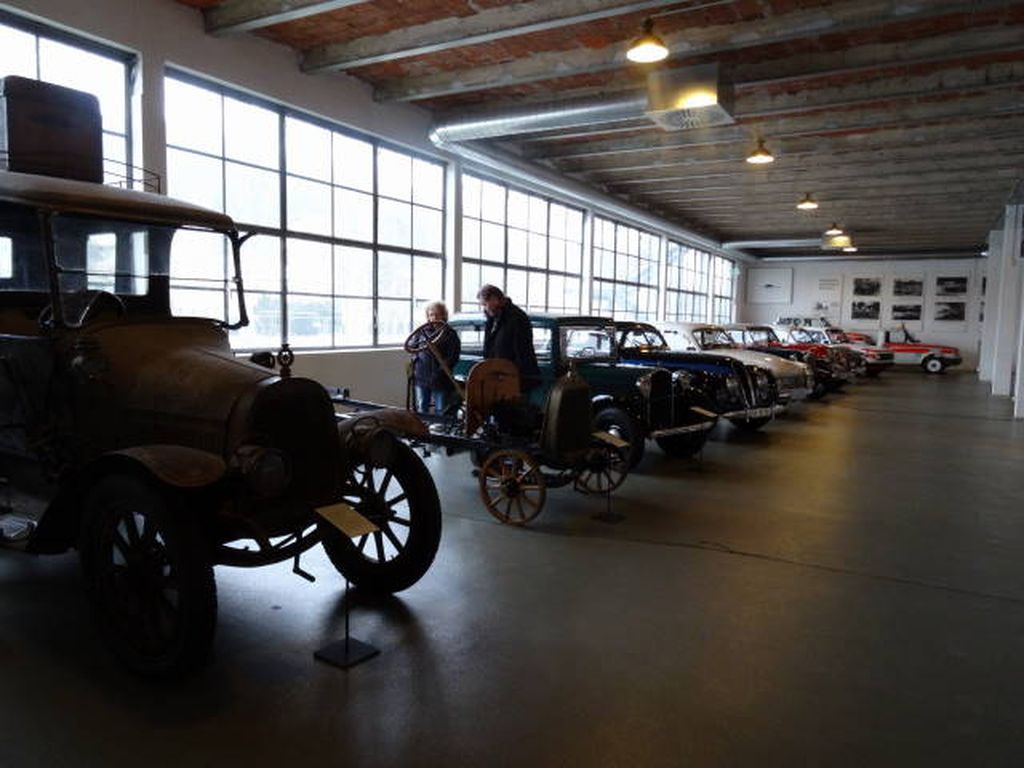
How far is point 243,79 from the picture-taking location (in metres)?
8.05

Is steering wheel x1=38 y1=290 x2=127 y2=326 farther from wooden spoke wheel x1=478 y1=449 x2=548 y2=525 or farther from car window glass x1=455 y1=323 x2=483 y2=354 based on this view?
car window glass x1=455 y1=323 x2=483 y2=354

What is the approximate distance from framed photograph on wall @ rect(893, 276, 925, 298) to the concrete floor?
80.6ft

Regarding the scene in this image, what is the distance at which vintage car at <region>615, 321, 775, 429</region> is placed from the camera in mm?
8922

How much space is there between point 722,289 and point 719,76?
20144 mm

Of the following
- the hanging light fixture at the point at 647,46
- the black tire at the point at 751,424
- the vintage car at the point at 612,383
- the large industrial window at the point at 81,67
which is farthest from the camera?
the black tire at the point at 751,424

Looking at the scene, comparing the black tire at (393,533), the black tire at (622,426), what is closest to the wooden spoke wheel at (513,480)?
the black tire at (393,533)

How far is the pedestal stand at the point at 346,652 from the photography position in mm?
3260

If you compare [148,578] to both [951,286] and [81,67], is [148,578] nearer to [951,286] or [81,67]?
[81,67]

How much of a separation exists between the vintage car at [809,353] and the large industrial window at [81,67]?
33.0ft

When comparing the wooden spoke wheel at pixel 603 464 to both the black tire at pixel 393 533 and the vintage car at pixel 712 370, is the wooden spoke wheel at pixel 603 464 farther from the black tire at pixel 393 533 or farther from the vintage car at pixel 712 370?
the vintage car at pixel 712 370

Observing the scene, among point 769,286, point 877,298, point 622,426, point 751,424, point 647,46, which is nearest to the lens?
point 647,46

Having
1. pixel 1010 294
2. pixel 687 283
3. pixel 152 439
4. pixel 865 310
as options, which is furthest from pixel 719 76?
pixel 865 310

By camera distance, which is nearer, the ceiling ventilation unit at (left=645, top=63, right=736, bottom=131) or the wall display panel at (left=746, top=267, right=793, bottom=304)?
the ceiling ventilation unit at (left=645, top=63, right=736, bottom=131)

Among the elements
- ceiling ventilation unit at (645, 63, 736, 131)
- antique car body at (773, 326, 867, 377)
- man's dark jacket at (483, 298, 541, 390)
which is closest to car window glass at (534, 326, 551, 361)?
man's dark jacket at (483, 298, 541, 390)
